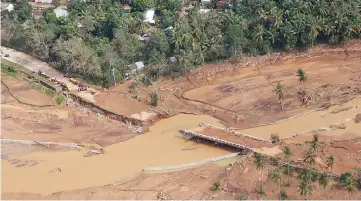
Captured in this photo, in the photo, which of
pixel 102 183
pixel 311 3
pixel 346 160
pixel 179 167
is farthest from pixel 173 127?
pixel 311 3

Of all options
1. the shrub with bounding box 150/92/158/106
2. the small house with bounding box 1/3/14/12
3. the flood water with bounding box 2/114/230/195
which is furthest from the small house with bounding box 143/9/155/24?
the flood water with bounding box 2/114/230/195

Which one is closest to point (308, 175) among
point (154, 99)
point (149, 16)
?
point (154, 99)

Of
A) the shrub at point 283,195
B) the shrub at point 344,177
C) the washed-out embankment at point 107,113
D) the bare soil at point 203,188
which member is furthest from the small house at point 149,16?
the shrub at point 344,177

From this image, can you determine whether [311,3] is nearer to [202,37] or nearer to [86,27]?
[202,37]

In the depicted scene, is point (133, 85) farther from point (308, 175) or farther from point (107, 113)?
point (308, 175)

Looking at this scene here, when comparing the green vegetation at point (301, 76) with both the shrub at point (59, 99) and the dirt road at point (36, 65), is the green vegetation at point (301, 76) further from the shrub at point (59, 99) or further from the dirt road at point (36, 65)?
the shrub at point (59, 99)

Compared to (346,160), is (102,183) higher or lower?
lower
